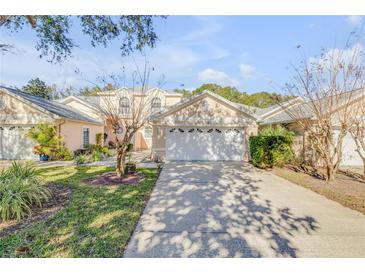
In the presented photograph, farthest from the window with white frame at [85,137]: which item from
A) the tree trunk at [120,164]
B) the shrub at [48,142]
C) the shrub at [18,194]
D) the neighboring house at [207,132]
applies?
the shrub at [18,194]

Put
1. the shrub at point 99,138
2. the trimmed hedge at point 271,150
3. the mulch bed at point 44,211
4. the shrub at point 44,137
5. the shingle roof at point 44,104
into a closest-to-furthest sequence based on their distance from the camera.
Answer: the mulch bed at point 44,211
the trimmed hedge at point 271,150
the shrub at point 44,137
the shingle roof at point 44,104
the shrub at point 99,138

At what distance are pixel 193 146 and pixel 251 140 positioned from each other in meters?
3.87

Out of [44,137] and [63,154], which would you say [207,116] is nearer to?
[63,154]

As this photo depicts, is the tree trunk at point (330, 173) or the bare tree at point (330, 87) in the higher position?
the bare tree at point (330, 87)

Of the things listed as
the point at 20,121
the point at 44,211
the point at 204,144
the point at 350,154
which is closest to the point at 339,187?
the point at 350,154

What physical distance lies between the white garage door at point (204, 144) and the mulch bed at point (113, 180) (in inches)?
209

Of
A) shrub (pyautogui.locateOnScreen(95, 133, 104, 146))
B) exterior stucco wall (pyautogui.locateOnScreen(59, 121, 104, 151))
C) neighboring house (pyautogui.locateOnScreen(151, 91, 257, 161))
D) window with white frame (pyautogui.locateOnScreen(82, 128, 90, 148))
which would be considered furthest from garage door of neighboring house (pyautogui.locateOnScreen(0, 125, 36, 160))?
neighboring house (pyautogui.locateOnScreen(151, 91, 257, 161))

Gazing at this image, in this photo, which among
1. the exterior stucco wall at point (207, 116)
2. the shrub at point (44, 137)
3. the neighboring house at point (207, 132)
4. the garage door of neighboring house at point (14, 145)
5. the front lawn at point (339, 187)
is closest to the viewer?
the front lawn at point (339, 187)

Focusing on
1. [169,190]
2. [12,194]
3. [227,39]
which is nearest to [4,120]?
[12,194]

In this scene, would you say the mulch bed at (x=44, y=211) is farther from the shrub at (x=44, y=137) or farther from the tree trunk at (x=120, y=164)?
the shrub at (x=44, y=137)

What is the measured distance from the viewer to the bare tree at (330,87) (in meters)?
8.80

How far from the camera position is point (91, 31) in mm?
7457

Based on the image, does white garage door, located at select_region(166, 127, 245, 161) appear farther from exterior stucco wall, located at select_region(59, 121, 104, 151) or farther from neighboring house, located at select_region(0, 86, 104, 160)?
neighboring house, located at select_region(0, 86, 104, 160)
